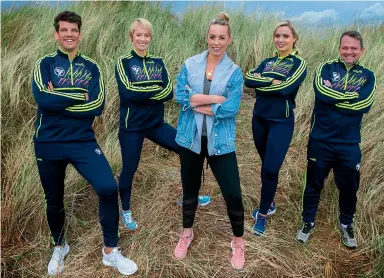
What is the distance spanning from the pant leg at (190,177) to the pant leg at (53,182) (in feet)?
3.07

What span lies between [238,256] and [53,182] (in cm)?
166

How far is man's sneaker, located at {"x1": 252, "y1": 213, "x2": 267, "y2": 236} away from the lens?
3697 millimetres

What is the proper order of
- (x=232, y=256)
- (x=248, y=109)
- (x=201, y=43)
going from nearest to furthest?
(x=232, y=256)
(x=248, y=109)
(x=201, y=43)

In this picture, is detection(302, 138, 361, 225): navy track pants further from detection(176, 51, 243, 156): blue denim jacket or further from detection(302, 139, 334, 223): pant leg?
detection(176, 51, 243, 156): blue denim jacket

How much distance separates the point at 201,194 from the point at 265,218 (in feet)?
2.99

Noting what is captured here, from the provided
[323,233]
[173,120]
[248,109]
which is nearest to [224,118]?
[323,233]

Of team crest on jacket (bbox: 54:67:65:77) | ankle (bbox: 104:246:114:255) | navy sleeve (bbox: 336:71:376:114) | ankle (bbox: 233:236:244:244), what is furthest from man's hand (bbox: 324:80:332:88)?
ankle (bbox: 104:246:114:255)

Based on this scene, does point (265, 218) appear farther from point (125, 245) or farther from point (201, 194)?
point (125, 245)

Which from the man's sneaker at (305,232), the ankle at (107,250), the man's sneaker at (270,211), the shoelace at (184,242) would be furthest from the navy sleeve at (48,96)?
the man's sneaker at (305,232)

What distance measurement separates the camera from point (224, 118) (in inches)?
111

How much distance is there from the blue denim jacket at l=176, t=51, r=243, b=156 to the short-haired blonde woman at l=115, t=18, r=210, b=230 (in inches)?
24.5

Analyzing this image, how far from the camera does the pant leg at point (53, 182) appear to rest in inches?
117

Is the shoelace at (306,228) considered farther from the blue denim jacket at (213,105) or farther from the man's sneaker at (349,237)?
the blue denim jacket at (213,105)

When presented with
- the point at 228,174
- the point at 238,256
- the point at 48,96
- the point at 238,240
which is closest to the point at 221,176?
the point at 228,174
